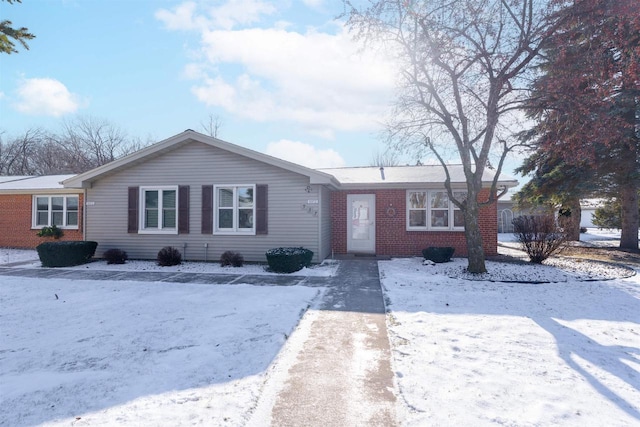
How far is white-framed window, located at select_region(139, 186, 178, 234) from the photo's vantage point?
11445mm

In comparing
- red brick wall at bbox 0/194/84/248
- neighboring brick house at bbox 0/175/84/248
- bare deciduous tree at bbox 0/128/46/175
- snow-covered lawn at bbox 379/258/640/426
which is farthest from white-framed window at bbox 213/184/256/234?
bare deciduous tree at bbox 0/128/46/175

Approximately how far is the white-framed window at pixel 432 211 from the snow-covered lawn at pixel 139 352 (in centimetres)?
655

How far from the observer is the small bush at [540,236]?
10.4 metres

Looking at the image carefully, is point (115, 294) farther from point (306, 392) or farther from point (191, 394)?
point (306, 392)

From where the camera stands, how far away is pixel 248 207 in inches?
435

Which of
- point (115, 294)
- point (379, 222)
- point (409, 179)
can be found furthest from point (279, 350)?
point (409, 179)

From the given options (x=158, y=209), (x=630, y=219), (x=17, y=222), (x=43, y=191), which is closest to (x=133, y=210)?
(x=158, y=209)

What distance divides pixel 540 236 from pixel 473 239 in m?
3.04

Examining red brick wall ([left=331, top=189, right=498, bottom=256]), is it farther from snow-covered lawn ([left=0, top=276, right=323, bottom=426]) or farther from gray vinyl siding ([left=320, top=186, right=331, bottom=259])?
snow-covered lawn ([left=0, top=276, right=323, bottom=426])

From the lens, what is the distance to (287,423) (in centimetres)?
270

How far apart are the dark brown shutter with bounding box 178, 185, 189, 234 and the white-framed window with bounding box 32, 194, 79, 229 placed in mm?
6534

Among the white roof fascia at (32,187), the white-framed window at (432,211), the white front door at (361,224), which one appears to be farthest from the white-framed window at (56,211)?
the white-framed window at (432,211)

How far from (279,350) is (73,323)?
3.51 m

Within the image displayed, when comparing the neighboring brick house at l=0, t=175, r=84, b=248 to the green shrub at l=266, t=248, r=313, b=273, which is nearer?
the green shrub at l=266, t=248, r=313, b=273
